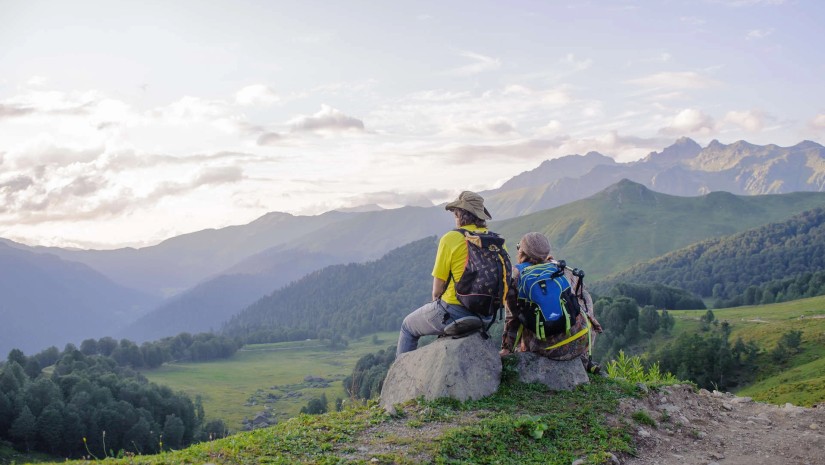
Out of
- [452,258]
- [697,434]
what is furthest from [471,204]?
[697,434]

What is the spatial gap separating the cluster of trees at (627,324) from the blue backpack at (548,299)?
10228 centimetres

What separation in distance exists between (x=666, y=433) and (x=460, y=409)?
4216 millimetres

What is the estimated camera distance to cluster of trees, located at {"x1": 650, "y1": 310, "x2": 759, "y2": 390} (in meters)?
76.8

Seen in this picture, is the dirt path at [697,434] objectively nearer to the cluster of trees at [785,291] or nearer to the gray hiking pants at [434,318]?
the gray hiking pants at [434,318]

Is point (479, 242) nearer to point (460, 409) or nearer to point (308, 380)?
point (460, 409)

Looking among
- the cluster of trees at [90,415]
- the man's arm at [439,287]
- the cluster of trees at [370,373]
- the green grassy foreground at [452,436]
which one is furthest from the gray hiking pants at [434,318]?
the cluster of trees at [90,415]

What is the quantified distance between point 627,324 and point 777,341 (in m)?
34.9

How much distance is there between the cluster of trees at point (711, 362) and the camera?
7681 centimetres

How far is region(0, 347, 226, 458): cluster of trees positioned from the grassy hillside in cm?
7192

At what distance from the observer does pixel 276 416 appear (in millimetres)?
137875

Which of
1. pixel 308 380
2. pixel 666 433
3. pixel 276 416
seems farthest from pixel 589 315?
pixel 308 380

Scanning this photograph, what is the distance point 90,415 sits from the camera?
298 ft

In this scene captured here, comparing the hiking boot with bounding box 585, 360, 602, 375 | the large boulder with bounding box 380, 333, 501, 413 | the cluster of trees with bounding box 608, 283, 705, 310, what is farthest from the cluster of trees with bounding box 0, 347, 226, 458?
the cluster of trees with bounding box 608, 283, 705, 310

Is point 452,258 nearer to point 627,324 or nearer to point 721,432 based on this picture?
point 721,432
